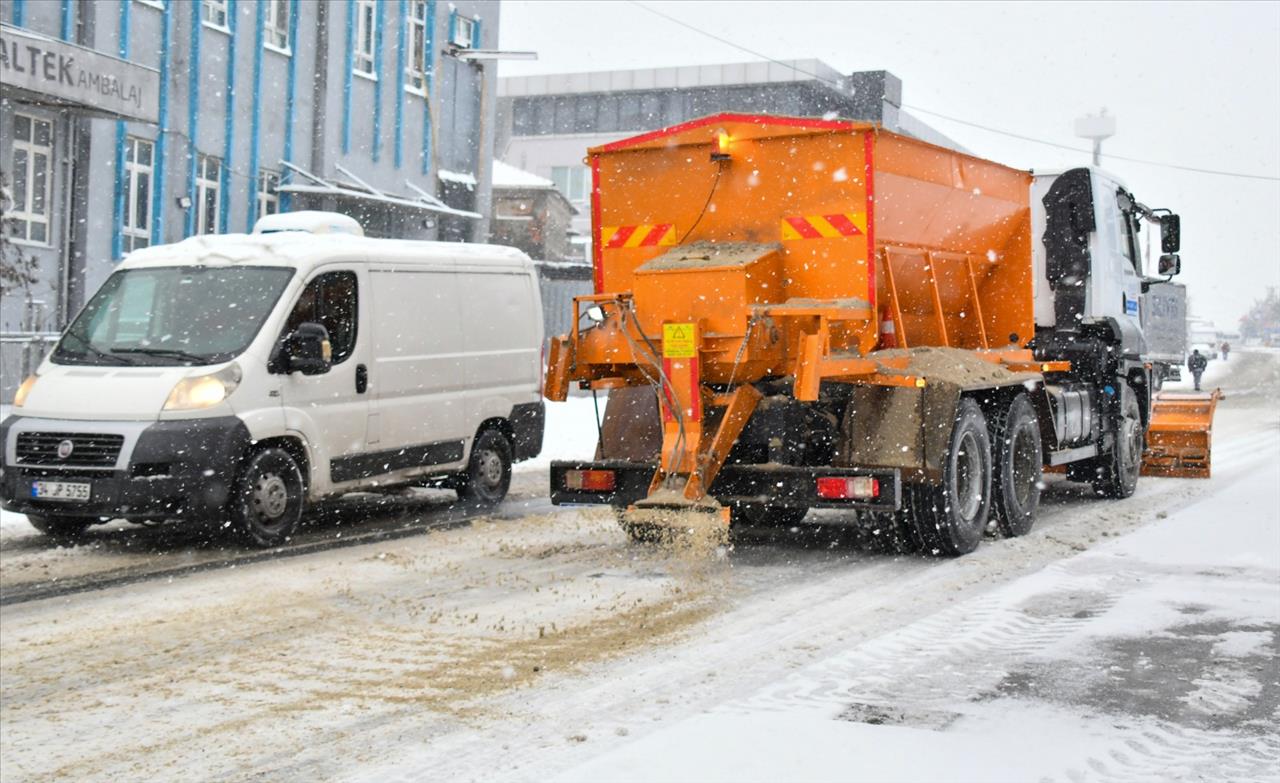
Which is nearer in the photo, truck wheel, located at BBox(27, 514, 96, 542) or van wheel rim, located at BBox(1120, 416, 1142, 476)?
truck wheel, located at BBox(27, 514, 96, 542)

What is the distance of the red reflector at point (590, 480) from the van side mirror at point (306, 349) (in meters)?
1.99

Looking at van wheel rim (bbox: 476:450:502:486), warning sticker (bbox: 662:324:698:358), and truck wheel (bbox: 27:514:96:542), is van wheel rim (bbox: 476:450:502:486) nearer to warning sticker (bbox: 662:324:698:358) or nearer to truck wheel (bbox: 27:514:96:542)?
truck wheel (bbox: 27:514:96:542)

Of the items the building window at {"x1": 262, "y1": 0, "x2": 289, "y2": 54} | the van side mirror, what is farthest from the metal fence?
the van side mirror

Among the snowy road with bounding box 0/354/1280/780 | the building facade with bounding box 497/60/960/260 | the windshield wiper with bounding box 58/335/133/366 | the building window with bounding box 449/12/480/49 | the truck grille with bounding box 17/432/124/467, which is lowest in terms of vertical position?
the snowy road with bounding box 0/354/1280/780

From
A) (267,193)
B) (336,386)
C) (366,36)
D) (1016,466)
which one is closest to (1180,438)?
(1016,466)

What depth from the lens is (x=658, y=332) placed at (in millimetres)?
9094

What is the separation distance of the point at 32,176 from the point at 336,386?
39.3ft

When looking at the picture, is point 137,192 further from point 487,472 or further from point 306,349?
point 306,349

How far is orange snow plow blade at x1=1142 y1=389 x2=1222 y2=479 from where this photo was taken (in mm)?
15633

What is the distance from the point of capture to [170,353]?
32.4ft

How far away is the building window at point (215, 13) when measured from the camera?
920 inches

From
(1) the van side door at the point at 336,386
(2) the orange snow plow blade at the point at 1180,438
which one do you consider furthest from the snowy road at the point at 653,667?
(2) the orange snow plow blade at the point at 1180,438

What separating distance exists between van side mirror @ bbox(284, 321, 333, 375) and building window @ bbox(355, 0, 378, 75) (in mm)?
18521

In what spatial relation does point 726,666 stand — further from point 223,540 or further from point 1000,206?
point 1000,206
